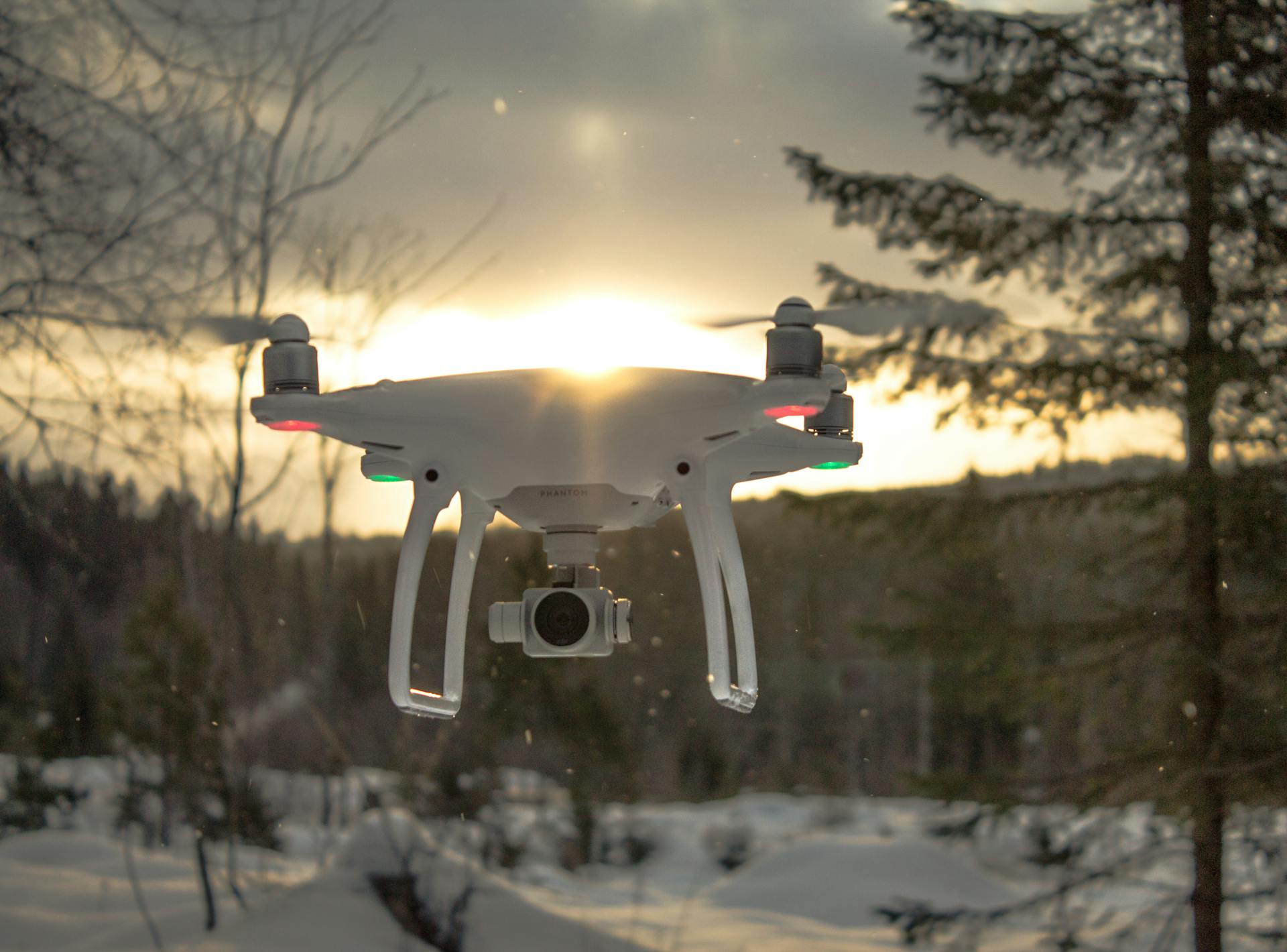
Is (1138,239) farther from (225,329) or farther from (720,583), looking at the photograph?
(225,329)

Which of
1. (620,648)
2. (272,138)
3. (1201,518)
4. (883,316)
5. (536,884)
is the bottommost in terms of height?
(536,884)

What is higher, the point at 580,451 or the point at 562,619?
the point at 580,451

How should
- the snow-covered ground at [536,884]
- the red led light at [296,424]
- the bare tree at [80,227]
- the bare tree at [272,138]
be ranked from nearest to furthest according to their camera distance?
1. the red led light at [296,424]
2. the snow-covered ground at [536,884]
3. the bare tree at [80,227]
4. the bare tree at [272,138]

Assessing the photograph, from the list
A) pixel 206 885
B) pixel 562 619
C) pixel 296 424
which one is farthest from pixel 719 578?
pixel 206 885

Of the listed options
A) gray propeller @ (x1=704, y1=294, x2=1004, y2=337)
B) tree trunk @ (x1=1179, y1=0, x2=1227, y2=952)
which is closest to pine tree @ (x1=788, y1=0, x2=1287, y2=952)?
tree trunk @ (x1=1179, y1=0, x2=1227, y2=952)

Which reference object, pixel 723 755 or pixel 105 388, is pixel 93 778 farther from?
pixel 723 755

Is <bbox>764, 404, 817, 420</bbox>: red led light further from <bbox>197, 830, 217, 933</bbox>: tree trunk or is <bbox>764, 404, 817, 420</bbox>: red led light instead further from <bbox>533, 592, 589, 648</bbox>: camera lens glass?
<bbox>197, 830, 217, 933</bbox>: tree trunk

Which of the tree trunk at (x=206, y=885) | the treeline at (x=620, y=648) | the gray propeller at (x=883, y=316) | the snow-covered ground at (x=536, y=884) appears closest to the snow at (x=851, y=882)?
the snow-covered ground at (x=536, y=884)

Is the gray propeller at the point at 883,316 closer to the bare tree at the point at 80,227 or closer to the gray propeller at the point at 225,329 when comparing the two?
the gray propeller at the point at 225,329
